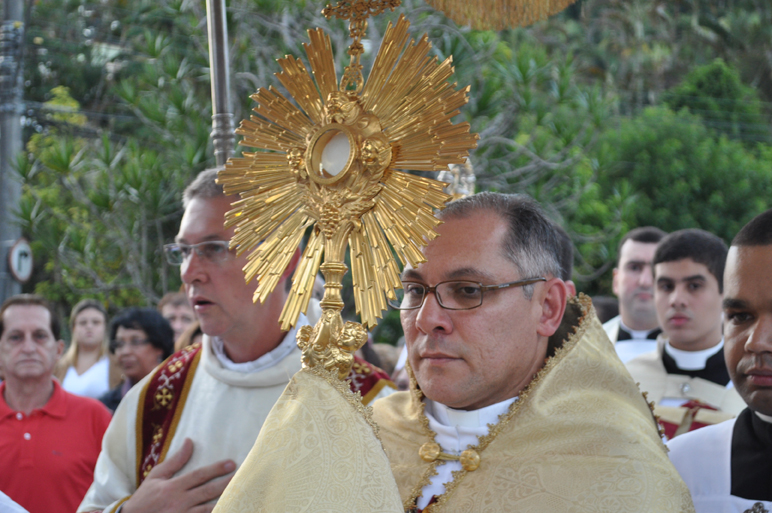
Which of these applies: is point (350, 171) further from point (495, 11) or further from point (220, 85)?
point (220, 85)

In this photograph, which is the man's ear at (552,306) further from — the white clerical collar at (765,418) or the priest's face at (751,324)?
the white clerical collar at (765,418)

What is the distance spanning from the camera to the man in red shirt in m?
3.62

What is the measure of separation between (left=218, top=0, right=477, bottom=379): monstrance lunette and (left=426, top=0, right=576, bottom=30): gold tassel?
1.92 feet

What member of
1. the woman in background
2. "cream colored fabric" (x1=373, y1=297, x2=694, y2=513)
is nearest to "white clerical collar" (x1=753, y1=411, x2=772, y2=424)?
"cream colored fabric" (x1=373, y1=297, x2=694, y2=513)

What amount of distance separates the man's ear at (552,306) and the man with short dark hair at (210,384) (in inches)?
25.8

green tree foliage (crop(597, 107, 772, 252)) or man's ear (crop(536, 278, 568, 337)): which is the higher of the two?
man's ear (crop(536, 278, 568, 337))

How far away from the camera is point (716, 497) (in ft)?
7.35

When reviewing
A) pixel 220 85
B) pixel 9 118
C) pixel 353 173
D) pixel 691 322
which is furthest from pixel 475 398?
pixel 9 118

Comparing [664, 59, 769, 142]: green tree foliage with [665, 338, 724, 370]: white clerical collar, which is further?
[664, 59, 769, 142]: green tree foliage

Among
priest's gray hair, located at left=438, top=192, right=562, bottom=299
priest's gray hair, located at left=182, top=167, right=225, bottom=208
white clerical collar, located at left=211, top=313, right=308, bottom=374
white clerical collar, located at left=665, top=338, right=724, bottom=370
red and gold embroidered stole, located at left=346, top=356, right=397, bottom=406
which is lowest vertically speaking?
white clerical collar, located at left=665, top=338, right=724, bottom=370

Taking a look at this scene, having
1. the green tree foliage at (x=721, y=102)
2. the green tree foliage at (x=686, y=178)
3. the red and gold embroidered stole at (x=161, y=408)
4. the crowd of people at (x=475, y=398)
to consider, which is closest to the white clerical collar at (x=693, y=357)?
the crowd of people at (x=475, y=398)

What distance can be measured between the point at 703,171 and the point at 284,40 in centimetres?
1199

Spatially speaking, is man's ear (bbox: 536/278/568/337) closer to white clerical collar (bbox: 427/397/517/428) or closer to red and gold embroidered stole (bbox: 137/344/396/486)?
white clerical collar (bbox: 427/397/517/428)

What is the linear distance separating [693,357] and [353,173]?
2.67 m
